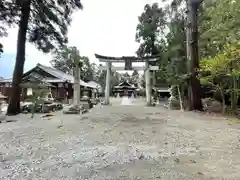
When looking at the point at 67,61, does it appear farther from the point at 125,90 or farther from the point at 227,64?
the point at 227,64

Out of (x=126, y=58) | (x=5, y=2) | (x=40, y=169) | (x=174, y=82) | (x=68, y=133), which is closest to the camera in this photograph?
(x=40, y=169)

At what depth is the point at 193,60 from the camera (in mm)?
15508

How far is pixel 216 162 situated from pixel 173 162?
65 cm

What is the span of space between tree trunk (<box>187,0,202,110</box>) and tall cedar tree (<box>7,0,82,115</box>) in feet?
19.5

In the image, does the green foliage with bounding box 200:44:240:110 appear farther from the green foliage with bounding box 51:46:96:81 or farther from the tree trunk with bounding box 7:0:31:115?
the green foliage with bounding box 51:46:96:81

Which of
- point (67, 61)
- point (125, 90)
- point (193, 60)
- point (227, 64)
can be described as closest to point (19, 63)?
point (193, 60)

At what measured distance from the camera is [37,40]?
50.8 ft

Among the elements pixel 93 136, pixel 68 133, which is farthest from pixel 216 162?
pixel 68 133

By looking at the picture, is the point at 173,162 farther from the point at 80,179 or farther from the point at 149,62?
the point at 149,62

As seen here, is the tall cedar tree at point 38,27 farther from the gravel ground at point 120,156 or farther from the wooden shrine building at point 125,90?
the wooden shrine building at point 125,90

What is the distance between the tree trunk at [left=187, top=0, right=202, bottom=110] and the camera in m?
15.2

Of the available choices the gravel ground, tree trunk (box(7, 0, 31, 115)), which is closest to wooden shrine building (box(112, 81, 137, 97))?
tree trunk (box(7, 0, 31, 115))

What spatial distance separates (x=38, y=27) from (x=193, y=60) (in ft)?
27.3

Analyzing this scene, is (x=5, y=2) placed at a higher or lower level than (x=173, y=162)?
higher
